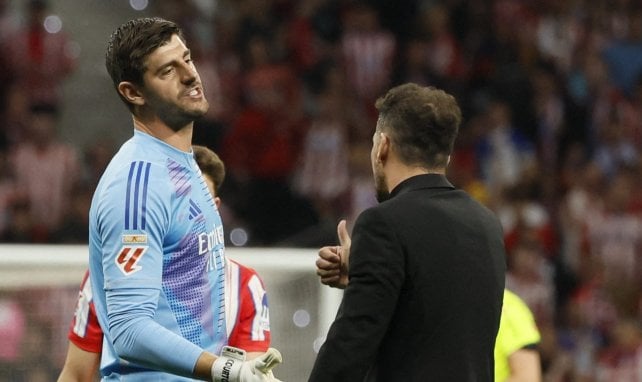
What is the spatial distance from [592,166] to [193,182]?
23.6 feet

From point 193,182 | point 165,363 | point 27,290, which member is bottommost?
point 27,290

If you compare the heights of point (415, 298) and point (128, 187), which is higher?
point (128, 187)

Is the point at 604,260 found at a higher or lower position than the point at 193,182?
lower

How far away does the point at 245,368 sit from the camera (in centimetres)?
292

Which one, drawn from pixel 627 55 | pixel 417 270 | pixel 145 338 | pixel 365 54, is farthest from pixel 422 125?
pixel 627 55

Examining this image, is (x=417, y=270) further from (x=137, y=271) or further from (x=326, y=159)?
(x=326, y=159)

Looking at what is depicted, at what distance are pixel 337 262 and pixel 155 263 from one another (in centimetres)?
56

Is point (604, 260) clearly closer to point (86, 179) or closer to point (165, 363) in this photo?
point (86, 179)

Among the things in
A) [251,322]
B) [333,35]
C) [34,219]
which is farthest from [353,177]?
[251,322]

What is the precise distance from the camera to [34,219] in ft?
27.6

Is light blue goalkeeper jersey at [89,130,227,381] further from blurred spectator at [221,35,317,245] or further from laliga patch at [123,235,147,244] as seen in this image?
blurred spectator at [221,35,317,245]

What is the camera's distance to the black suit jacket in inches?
118

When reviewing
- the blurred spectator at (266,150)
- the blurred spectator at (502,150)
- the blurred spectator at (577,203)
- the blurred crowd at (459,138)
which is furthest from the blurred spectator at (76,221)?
the blurred spectator at (577,203)

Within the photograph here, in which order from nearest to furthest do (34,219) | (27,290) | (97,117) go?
(27,290) < (34,219) < (97,117)
